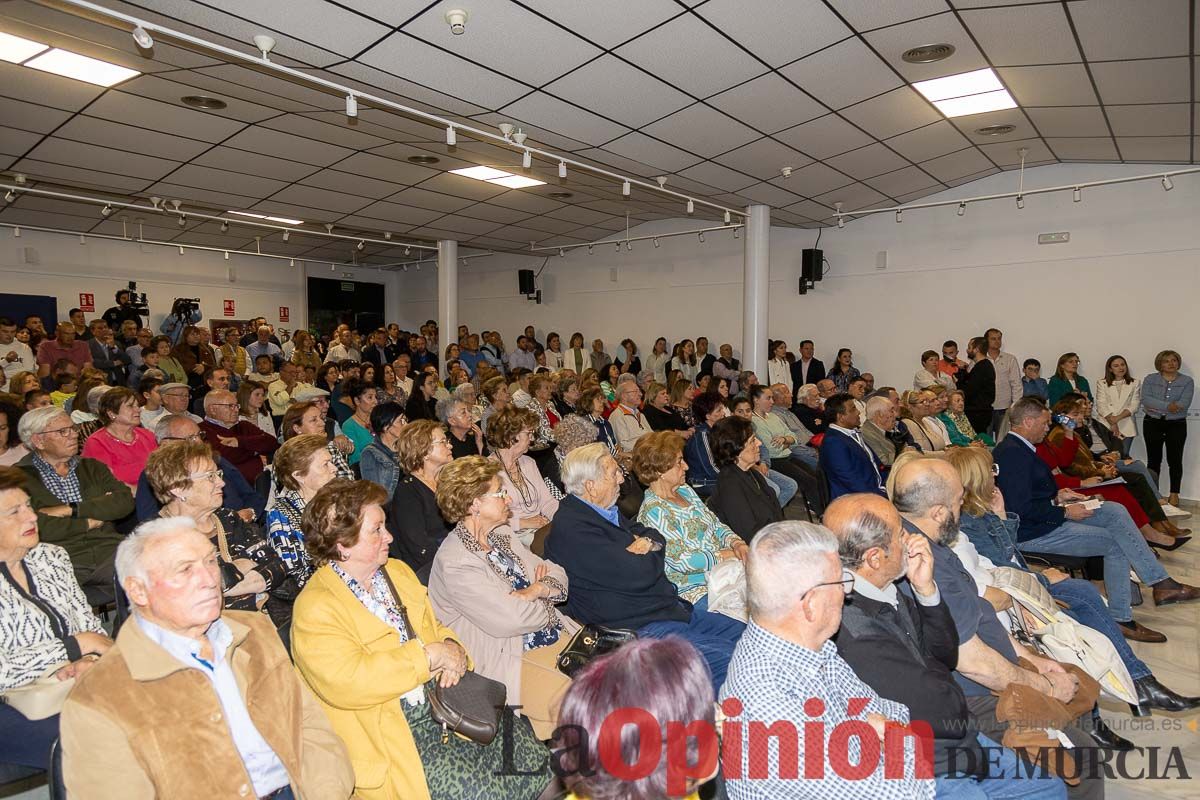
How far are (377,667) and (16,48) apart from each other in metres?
4.82

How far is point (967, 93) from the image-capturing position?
18.8ft

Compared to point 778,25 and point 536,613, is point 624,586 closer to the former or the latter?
point 536,613

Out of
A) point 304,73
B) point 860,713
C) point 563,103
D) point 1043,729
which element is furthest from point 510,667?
point 563,103

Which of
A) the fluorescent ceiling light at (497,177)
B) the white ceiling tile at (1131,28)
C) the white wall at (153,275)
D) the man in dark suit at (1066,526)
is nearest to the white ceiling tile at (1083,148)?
the white ceiling tile at (1131,28)

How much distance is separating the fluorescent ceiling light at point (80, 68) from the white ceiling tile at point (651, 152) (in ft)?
11.5

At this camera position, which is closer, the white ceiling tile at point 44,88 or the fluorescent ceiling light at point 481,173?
the white ceiling tile at point 44,88

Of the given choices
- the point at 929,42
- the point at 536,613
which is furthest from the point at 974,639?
the point at 929,42

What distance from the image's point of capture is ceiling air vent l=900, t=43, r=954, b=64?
4.70m

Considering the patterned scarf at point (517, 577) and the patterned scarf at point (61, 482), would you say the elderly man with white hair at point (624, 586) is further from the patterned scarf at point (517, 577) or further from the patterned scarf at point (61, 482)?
the patterned scarf at point (61, 482)

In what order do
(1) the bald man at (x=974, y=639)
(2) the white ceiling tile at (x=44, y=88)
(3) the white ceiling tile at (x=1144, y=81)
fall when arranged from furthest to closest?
(3) the white ceiling tile at (x=1144, y=81) < (2) the white ceiling tile at (x=44, y=88) < (1) the bald man at (x=974, y=639)

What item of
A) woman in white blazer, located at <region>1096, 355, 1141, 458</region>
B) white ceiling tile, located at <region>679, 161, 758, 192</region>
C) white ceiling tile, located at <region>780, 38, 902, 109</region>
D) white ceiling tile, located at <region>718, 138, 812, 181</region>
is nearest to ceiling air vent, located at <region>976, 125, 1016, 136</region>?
white ceiling tile, located at <region>718, 138, 812, 181</region>

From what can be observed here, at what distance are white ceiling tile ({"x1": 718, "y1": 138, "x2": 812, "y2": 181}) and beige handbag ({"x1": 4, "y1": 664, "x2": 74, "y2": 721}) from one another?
5.97 m

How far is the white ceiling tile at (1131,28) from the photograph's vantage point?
406cm

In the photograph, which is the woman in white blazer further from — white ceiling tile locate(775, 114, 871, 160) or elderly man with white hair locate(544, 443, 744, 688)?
elderly man with white hair locate(544, 443, 744, 688)
